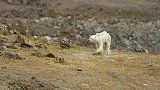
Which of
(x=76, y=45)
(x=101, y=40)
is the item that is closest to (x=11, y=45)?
(x=101, y=40)

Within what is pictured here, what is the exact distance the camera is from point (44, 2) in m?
59.3

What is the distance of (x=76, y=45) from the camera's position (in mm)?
37094

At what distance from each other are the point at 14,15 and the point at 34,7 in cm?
618

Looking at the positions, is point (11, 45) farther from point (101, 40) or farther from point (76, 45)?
point (76, 45)

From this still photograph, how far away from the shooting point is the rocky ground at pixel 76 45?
676 inches

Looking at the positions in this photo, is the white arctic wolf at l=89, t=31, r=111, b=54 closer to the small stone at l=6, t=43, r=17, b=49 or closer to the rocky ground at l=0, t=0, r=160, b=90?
the rocky ground at l=0, t=0, r=160, b=90

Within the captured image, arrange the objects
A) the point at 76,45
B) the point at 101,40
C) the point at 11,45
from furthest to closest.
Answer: the point at 76,45, the point at 101,40, the point at 11,45

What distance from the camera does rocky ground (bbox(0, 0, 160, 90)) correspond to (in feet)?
56.4

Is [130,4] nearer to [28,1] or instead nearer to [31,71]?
[28,1]

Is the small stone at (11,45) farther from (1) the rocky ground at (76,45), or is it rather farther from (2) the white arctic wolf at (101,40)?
(2) the white arctic wolf at (101,40)

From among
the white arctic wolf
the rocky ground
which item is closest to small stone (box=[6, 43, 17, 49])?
the rocky ground

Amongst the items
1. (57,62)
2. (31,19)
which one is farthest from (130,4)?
(57,62)

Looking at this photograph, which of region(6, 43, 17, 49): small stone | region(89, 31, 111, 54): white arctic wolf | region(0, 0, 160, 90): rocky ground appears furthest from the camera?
region(89, 31, 111, 54): white arctic wolf

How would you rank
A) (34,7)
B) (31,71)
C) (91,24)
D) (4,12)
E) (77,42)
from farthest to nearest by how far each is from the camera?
1. (34,7)
2. (4,12)
3. (91,24)
4. (77,42)
5. (31,71)
